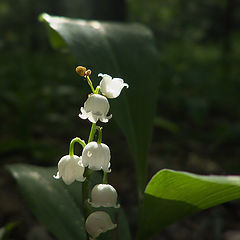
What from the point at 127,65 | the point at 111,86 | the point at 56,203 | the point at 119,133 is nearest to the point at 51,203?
the point at 56,203

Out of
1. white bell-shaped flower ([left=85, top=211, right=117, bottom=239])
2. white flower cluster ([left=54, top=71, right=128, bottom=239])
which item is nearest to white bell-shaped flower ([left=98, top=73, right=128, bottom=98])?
white flower cluster ([left=54, top=71, right=128, bottom=239])

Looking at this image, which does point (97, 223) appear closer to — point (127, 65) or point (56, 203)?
point (56, 203)

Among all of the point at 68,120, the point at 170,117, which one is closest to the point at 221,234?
the point at 68,120

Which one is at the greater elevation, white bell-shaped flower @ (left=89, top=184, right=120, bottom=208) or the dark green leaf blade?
white bell-shaped flower @ (left=89, top=184, right=120, bottom=208)

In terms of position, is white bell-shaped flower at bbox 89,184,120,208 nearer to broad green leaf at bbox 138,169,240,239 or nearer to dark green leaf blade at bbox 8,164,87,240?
broad green leaf at bbox 138,169,240,239

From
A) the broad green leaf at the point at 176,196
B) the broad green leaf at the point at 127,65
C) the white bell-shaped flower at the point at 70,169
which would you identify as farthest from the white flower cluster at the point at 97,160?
the broad green leaf at the point at 127,65

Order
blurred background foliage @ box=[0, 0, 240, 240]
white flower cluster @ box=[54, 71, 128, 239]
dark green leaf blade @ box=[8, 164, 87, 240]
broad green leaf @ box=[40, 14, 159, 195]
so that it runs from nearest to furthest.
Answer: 1. white flower cluster @ box=[54, 71, 128, 239]
2. dark green leaf blade @ box=[8, 164, 87, 240]
3. broad green leaf @ box=[40, 14, 159, 195]
4. blurred background foliage @ box=[0, 0, 240, 240]
